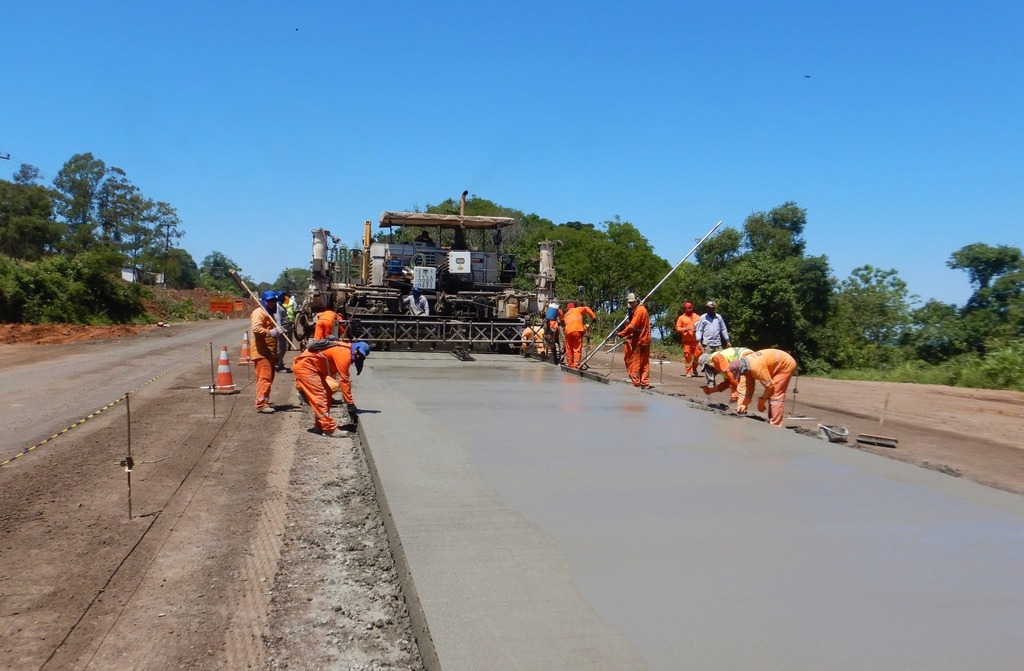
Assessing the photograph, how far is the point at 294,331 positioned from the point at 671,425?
9.48 meters

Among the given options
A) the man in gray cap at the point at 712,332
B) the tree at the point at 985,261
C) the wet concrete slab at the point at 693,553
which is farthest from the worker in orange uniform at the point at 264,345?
the tree at the point at 985,261

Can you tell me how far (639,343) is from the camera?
1205 centimetres

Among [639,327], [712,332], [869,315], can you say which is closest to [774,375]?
[639,327]

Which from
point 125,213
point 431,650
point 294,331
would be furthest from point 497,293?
point 125,213

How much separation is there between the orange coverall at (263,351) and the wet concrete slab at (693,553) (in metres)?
2.66

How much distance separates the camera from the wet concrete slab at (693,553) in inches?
111

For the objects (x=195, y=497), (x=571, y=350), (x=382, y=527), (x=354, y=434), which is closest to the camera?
(x=382, y=527)

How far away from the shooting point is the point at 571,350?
14734mm

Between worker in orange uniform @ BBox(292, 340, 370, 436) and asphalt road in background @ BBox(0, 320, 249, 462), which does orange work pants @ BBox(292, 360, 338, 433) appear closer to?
worker in orange uniform @ BBox(292, 340, 370, 436)

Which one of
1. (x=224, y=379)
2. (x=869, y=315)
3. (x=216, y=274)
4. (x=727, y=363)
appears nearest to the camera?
(x=727, y=363)

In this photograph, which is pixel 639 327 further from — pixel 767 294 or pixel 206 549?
pixel 767 294

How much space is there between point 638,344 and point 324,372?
577 centimetres

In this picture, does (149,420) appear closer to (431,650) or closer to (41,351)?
(431,650)

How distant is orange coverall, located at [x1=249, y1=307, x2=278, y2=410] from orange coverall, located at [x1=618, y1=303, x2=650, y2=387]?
18.0 feet
